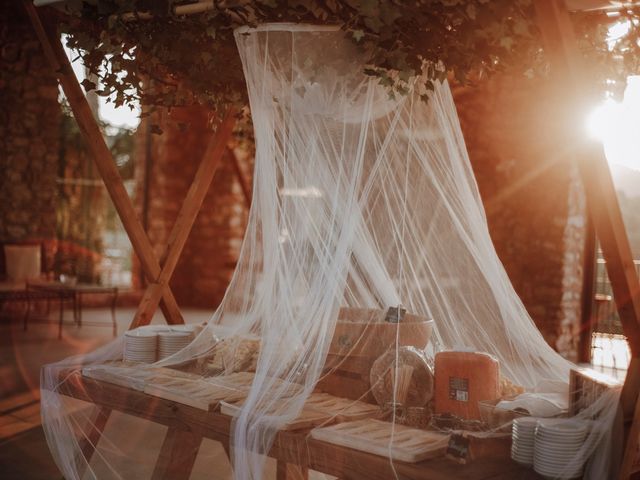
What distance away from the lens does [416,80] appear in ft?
8.50

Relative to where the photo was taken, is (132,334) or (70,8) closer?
(70,8)

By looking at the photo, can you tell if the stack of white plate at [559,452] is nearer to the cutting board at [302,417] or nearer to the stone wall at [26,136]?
the cutting board at [302,417]

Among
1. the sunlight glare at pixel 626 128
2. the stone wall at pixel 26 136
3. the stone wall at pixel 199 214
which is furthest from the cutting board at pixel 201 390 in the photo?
the stone wall at pixel 199 214

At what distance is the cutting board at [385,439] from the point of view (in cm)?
191

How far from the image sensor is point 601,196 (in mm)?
1882

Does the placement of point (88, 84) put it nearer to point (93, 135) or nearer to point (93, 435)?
point (93, 135)

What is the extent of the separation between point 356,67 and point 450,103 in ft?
1.51

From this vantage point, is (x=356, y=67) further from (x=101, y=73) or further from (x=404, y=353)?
(x=101, y=73)

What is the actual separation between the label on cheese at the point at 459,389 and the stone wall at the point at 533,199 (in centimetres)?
424

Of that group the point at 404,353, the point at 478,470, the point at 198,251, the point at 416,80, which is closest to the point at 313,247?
the point at 404,353

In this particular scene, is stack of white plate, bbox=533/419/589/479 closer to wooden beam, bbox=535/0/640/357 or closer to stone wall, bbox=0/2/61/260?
wooden beam, bbox=535/0/640/357

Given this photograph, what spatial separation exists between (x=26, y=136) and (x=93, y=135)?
233 inches

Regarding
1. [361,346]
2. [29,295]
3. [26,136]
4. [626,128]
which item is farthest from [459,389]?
[26,136]

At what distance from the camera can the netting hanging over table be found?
7.32ft
